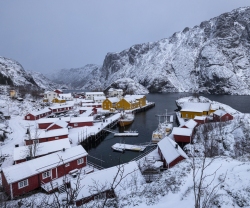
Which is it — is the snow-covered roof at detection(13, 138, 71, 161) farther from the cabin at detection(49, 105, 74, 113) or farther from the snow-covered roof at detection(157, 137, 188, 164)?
the cabin at detection(49, 105, 74, 113)

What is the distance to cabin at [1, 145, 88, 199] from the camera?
52.2 feet

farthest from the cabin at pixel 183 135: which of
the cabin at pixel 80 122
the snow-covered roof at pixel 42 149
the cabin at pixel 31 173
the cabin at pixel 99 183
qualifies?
the cabin at pixel 80 122

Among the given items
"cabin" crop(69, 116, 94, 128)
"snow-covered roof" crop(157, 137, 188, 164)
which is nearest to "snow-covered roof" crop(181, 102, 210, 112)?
"snow-covered roof" crop(157, 137, 188, 164)

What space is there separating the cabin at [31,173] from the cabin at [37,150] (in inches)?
117

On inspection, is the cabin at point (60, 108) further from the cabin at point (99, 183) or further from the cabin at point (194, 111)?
the cabin at point (99, 183)

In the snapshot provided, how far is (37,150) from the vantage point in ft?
75.0

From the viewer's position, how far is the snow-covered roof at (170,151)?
2002 centimetres

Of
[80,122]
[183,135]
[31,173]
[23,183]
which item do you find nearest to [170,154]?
[183,135]

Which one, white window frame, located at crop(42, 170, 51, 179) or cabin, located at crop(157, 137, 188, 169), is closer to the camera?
white window frame, located at crop(42, 170, 51, 179)

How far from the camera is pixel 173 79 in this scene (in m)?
171

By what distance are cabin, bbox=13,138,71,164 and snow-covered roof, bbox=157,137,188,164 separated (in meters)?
12.8

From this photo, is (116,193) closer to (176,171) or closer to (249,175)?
(176,171)

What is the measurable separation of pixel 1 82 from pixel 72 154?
9651cm

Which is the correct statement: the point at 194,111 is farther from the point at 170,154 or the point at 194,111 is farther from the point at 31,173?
the point at 31,173
